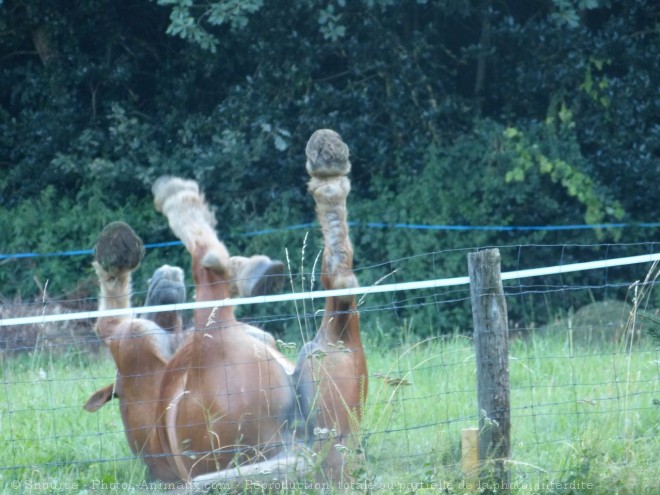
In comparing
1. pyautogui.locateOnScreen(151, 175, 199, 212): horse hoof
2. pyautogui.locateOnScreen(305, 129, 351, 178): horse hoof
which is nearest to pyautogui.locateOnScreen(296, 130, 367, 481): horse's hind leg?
pyautogui.locateOnScreen(305, 129, 351, 178): horse hoof

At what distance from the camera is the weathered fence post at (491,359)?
412cm

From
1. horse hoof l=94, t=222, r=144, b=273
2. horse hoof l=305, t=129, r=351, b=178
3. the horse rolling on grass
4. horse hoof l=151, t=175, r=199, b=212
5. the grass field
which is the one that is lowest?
the grass field

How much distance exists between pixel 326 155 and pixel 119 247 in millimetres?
1020

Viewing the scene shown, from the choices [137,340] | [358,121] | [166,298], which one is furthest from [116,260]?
[358,121]

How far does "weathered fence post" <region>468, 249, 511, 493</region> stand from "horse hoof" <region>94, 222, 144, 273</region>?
147 centimetres

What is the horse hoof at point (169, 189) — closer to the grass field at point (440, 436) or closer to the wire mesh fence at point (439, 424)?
the wire mesh fence at point (439, 424)

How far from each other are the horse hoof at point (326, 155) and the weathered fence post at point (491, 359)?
2.16ft

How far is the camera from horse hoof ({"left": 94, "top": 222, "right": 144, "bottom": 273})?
14.9ft

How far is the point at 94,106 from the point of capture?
12.8m

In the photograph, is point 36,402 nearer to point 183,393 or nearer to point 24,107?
point 183,393

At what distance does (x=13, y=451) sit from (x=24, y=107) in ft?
29.0

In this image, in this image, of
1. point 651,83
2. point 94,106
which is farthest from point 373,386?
point 94,106

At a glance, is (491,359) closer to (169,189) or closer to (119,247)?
(169,189)

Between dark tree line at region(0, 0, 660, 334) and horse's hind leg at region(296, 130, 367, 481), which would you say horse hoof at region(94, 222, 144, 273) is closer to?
horse's hind leg at region(296, 130, 367, 481)
